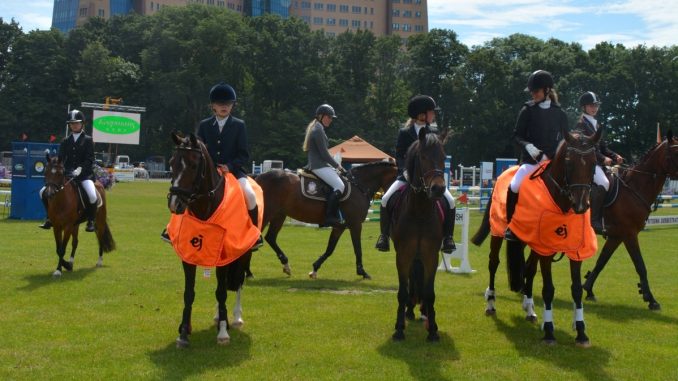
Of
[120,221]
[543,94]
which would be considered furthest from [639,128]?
[543,94]

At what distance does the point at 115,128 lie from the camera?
59.0 m

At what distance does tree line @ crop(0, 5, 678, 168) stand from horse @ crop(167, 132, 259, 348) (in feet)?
231

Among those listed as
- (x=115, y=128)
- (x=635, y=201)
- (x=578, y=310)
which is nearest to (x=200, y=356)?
(x=578, y=310)

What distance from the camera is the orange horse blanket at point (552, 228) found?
838 centimetres

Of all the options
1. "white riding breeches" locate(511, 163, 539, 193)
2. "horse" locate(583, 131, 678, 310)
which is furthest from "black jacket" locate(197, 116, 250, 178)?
"horse" locate(583, 131, 678, 310)

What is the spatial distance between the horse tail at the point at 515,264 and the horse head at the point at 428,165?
2375 mm

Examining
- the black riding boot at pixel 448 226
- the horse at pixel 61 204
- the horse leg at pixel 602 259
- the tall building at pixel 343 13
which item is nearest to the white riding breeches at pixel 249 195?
the black riding boot at pixel 448 226

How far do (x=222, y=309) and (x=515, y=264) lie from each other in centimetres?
431

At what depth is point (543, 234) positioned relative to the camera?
8.47m

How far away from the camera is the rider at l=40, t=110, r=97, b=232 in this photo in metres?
13.8

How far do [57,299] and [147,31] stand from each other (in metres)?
87.6

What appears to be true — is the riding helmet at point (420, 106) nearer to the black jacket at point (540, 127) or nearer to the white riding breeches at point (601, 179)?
the black jacket at point (540, 127)

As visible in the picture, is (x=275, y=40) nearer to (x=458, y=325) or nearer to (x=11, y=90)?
(x=11, y=90)

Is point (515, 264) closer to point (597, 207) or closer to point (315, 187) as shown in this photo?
point (597, 207)
